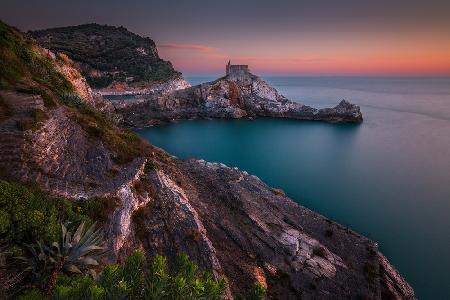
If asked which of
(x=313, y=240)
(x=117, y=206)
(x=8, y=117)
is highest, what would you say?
(x=8, y=117)

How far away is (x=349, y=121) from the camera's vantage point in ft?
328

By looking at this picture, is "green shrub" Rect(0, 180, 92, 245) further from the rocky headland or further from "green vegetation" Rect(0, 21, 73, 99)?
the rocky headland

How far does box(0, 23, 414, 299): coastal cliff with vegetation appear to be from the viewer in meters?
10.5

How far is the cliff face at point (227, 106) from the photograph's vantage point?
324 ft

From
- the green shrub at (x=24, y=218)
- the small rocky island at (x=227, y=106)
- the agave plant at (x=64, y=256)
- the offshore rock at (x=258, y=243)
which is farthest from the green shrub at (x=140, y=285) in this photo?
the small rocky island at (x=227, y=106)

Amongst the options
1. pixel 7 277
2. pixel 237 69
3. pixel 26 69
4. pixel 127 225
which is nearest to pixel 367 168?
pixel 127 225

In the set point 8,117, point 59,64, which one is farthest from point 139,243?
point 59,64

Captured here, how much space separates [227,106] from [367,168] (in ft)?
188

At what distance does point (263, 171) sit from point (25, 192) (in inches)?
1702

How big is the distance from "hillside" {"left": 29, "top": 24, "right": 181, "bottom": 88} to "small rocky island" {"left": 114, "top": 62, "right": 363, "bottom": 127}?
169 ft

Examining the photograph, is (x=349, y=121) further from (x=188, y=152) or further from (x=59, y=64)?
(x=59, y=64)

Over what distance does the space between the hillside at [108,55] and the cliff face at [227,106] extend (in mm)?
52943

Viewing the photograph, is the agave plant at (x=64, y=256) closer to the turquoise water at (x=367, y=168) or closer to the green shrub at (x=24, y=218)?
the green shrub at (x=24, y=218)

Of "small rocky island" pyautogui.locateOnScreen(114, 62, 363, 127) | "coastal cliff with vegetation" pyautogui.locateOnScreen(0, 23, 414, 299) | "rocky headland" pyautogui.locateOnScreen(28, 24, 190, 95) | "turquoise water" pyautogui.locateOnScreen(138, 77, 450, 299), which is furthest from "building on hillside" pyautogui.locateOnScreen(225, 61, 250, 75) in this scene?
"coastal cliff with vegetation" pyautogui.locateOnScreen(0, 23, 414, 299)
